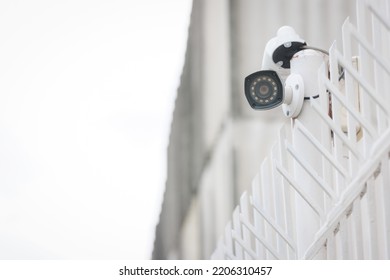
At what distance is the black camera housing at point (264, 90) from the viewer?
1.82 meters

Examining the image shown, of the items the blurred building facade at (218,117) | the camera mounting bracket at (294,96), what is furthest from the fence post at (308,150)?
the blurred building facade at (218,117)

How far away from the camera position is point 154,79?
3.22 metres

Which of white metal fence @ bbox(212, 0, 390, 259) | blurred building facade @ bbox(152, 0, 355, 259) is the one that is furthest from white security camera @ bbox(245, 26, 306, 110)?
blurred building facade @ bbox(152, 0, 355, 259)

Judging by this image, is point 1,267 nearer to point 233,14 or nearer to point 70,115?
point 70,115

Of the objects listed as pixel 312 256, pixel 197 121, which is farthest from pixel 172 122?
pixel 312 256

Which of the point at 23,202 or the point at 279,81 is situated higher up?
the point at 279,81

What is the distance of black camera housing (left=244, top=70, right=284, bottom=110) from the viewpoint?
5.97 feet

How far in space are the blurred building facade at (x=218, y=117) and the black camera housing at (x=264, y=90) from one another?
172cm

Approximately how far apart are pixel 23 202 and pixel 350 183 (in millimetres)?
1451

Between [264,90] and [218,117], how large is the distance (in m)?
2.24

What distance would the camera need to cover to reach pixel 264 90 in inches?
71.8

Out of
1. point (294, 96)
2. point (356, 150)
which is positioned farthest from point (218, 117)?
point (356, 150)

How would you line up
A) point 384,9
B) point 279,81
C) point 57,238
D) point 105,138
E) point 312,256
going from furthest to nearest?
point 105,138, point 57,238, point 279,81, point 312,256, point 384,9

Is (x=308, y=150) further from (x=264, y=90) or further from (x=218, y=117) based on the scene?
→ (x=218, y=117)
